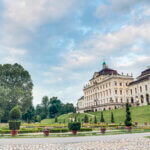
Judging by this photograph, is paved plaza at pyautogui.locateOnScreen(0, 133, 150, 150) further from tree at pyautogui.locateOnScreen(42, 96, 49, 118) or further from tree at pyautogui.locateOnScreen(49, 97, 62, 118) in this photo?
tree at pyautogui.locateOnScreen(42, 96, 49, 118)

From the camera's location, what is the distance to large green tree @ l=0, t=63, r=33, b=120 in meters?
44.2

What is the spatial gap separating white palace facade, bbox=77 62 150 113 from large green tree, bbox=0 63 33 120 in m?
34.1

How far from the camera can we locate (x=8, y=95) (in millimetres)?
43562

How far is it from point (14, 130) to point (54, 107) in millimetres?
71984

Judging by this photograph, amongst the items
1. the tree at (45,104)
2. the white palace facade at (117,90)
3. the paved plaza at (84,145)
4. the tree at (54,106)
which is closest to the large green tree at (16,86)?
the paved plaza at (84,145)

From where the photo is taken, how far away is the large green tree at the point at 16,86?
44.2 m

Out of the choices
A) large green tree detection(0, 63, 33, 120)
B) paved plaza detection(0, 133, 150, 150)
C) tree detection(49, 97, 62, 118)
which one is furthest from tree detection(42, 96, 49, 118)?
paved plaza detection(0, 133, 150, 150)

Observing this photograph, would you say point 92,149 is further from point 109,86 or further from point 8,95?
point 109,86

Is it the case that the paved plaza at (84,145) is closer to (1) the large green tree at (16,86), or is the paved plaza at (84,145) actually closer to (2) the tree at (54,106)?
(1) the large green tree at (16,86)

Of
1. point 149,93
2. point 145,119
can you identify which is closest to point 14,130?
point 145,119

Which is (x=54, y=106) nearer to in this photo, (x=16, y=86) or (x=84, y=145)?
(x=16, y=86)

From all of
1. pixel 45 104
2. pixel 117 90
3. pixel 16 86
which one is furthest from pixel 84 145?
pixel 45 104

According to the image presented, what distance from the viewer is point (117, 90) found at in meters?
72.0

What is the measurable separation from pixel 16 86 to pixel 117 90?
129ft
